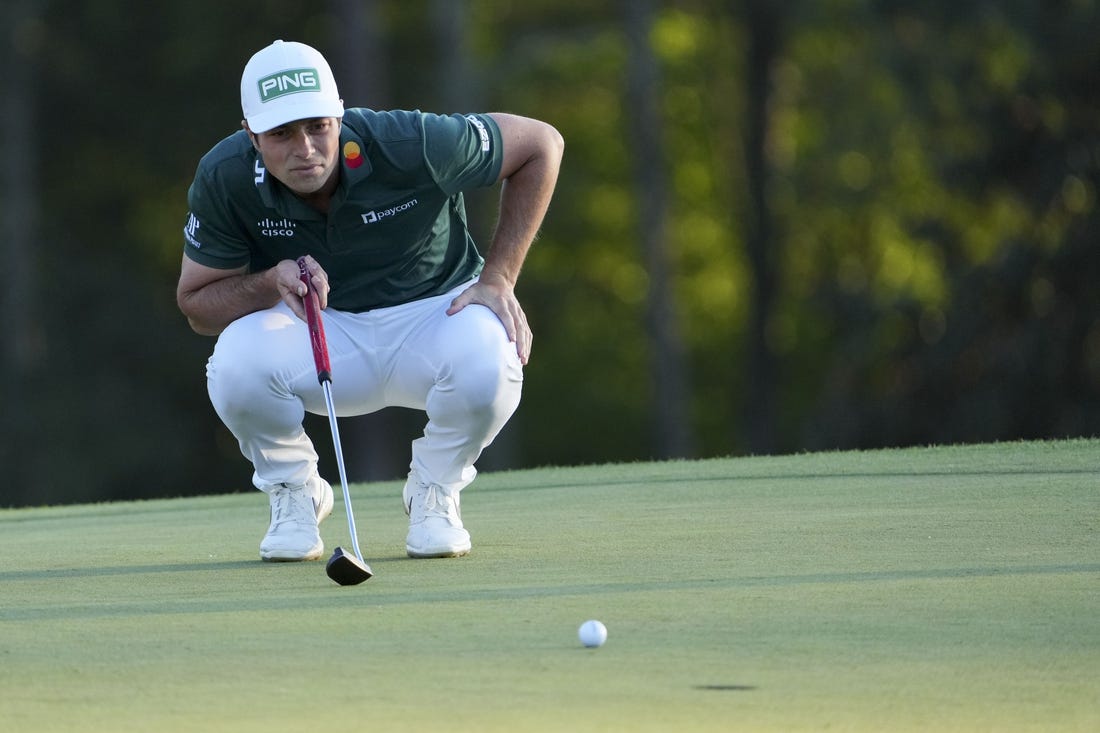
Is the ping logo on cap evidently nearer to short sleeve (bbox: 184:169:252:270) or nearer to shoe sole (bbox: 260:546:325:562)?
short sleeve (bbox: 184:169:252:270)

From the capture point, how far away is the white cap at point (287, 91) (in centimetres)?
509

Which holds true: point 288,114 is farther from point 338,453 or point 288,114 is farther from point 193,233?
point 338,453

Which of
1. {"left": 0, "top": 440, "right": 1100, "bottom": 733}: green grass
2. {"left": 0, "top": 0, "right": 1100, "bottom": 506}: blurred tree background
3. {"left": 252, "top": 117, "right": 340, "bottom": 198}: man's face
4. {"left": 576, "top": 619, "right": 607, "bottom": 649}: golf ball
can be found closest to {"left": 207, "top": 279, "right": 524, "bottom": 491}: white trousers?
{"left": 0, "top": 440, "right": 1100, "bottom": 733}: green grass

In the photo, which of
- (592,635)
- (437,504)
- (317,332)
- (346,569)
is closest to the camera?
(592,635)

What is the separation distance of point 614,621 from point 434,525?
1.33m

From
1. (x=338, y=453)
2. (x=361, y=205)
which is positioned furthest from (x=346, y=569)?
(x=361, y=205)

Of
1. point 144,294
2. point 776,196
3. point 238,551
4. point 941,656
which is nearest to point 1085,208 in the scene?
point 776,196

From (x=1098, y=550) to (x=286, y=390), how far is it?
218 cm

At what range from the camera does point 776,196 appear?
99.1 ft

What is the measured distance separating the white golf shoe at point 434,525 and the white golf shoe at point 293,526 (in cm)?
27

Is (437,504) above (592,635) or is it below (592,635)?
below

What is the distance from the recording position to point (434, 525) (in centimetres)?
533

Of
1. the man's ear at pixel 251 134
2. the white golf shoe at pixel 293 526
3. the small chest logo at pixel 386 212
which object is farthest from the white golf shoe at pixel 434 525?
the man's ear at pixel 251 134

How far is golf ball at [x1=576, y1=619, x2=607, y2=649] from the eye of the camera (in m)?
3.78
